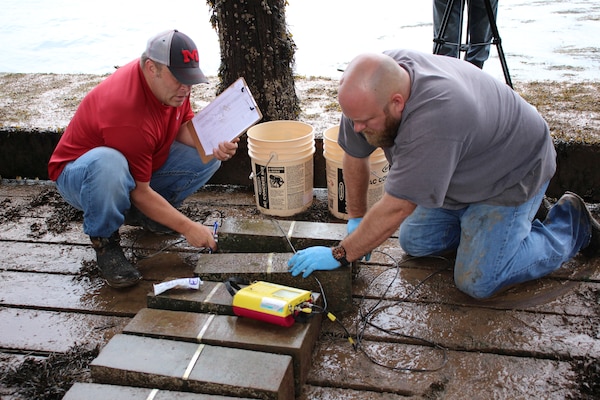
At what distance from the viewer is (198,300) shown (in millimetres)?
1941

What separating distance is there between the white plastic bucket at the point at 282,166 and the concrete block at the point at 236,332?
103 centimetres

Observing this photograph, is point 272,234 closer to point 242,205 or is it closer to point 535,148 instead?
point 242,205

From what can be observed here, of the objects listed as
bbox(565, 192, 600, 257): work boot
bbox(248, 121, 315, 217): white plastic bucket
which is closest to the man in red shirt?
bbox(248, 121, 315, 217): white plastic bucket

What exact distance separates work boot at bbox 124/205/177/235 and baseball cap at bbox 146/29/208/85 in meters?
0.80

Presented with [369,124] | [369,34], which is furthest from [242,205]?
[369,34]

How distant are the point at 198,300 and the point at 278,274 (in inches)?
13.0

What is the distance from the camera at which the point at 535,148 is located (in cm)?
207

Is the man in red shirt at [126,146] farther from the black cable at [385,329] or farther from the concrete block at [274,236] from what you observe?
the black cable at [385,329]

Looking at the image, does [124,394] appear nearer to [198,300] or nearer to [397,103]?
[198,300]

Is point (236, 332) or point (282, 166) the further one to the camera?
point (282, 166)

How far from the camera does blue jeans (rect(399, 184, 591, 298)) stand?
2.13 meters

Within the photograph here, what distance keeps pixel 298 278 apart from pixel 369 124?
68 cm

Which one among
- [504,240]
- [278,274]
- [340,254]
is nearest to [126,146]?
[278,274]

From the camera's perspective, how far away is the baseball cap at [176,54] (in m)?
2.08
